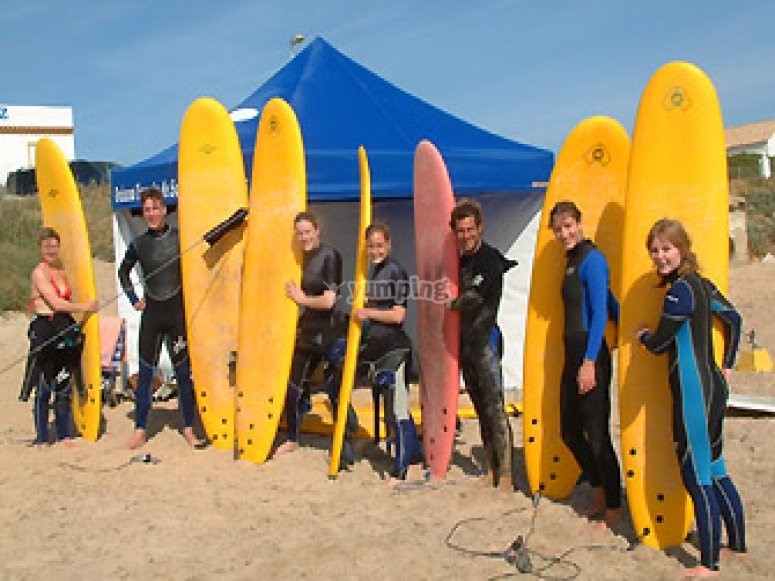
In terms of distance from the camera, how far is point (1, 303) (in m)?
12.2

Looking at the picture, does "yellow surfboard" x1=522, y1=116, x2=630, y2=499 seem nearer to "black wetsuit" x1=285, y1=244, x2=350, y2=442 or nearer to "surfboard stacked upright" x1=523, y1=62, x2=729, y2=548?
"surfboard stacked upright" x1=523, y1=62, x2=729, y2=548

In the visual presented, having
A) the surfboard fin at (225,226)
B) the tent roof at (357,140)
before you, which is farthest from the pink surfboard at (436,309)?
the tent roof at (357,140)

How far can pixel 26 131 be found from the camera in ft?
85.8

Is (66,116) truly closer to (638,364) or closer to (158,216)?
(158,216)

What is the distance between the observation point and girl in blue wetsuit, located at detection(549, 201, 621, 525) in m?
3.32

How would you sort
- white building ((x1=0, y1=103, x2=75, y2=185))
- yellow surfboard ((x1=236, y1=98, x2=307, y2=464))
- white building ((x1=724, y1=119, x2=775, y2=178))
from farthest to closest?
white building ((x1=724, y1=119, x2=775, y2=178)) → white building ((x1=0, y1=103, x2=75, y2=185)) → yellow surfboard ((x1=236, y1=98, x2=307, y2=464))

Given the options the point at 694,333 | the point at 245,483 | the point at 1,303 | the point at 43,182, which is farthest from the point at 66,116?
the point at 694,333

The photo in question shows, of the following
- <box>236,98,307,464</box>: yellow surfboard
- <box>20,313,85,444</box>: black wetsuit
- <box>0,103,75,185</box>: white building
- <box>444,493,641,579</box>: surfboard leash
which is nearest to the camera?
<box>444,493,641,579</box>: surfboard leash

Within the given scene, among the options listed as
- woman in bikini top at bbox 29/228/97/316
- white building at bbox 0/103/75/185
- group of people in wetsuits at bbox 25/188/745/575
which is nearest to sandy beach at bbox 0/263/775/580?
group of people in wetsuits at bbox 25/188/745/575

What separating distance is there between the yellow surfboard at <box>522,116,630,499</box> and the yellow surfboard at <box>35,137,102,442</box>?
102 inches

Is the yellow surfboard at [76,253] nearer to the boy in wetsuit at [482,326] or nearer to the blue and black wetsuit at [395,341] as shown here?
the blue and black wetsuit at [395,341]

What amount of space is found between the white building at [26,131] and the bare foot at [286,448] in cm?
2312

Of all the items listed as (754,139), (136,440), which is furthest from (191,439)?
(754,139)

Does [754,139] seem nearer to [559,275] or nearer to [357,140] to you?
[357,140]
